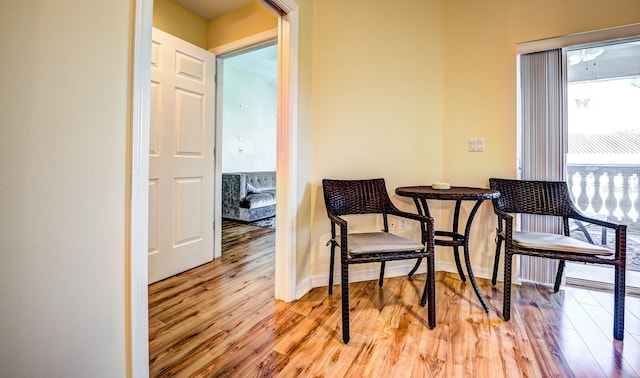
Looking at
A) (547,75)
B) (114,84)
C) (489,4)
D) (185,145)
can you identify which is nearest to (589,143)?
(547,75)

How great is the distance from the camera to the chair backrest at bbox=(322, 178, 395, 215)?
194 centimetres

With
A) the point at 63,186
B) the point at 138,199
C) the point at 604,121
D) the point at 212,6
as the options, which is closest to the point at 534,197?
the point at 604,121

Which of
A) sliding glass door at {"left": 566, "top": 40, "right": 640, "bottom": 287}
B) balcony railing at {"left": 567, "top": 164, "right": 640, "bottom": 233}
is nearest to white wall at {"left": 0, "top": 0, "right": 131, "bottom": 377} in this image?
sliding glass door at {"left": 566, "top": 40, "right": 640, "bottom": 287}

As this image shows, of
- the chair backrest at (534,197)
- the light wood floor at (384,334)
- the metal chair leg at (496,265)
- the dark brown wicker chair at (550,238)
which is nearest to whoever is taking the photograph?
the light wood floor at (384,334)

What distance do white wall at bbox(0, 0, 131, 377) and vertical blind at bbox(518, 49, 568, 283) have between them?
2.59 metres

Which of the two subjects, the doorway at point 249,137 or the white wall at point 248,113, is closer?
the doorway at point 249,137

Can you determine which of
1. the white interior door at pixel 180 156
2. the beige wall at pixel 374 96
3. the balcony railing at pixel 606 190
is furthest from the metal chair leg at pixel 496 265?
the white interior door at pixel 180 156

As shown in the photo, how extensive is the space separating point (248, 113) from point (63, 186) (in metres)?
5.30

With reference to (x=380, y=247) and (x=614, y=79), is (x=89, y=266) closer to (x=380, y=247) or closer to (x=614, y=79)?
(x=380, y=247)

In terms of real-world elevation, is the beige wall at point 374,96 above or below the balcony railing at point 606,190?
above

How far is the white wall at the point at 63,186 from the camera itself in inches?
27.1

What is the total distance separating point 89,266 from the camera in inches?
33.0

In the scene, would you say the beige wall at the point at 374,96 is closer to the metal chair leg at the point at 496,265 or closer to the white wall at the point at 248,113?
the metal chair leg at the point at 496,265

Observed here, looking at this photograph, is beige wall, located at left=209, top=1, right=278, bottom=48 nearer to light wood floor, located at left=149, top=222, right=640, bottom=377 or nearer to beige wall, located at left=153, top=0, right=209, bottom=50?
beige wall, located at left=153, top=0, right=209, bottom=50
